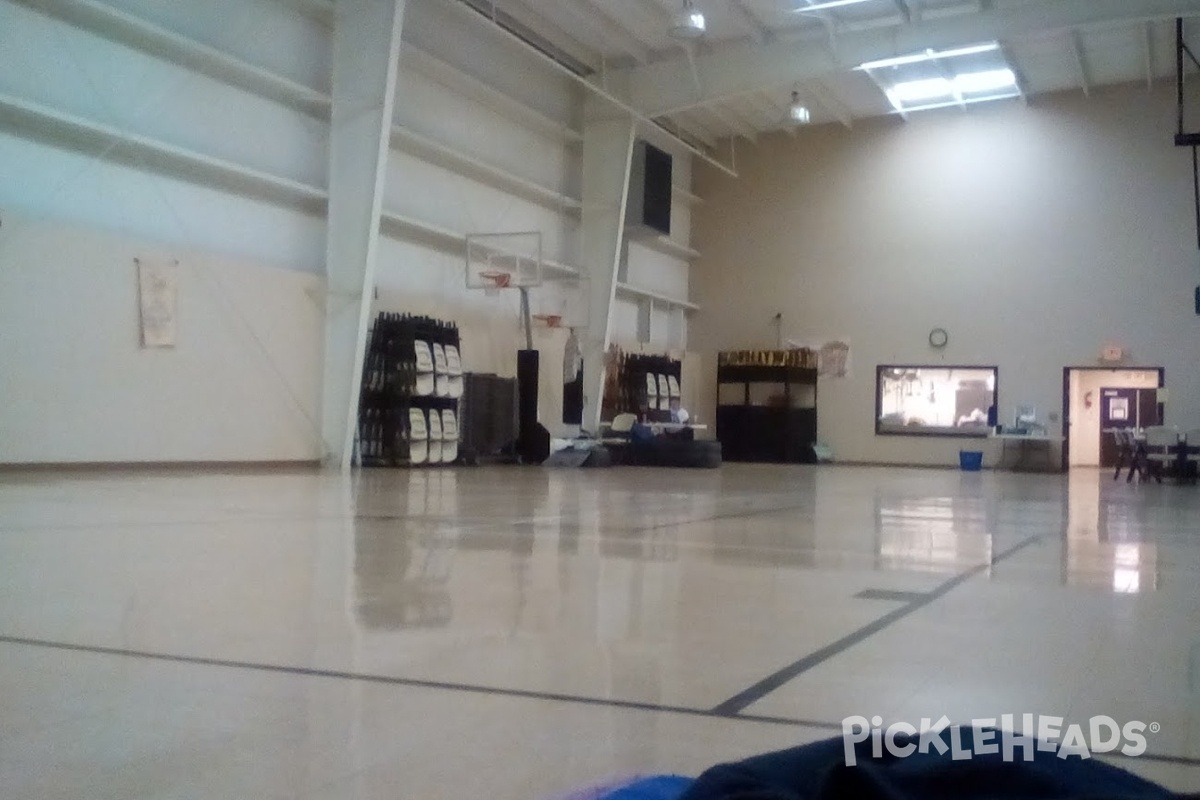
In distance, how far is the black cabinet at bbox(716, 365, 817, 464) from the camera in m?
20.0

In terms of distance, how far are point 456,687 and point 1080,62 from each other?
1750 cm

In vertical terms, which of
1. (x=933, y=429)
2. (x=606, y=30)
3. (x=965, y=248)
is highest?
(x=606, y=30)

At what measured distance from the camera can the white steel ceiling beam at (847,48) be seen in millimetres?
13828

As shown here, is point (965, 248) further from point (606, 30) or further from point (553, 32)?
point (553, 32)

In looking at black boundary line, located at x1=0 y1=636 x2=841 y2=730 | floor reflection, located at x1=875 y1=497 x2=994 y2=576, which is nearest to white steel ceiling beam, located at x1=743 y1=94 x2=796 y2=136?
floor reflection, located at x1=875 y1=497 x2=994 y2=576

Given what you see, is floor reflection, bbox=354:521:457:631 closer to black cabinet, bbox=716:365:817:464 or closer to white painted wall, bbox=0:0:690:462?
white painted wall, bbox=0:0:690:462

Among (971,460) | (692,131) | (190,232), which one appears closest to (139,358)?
(190,232)

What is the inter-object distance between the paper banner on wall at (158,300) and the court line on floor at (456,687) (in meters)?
8.35

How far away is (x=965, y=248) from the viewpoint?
19.0 meters

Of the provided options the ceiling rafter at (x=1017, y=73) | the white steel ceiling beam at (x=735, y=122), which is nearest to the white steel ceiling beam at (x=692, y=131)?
the white steel ceiling beam at (x=735, y=122)

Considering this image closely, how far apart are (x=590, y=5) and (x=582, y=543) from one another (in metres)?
11.4

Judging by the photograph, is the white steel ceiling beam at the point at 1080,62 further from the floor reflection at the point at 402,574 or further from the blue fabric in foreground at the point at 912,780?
the blue fabric in foreground at the point at 912,780

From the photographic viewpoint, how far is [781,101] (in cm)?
1861

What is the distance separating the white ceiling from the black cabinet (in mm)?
5060
